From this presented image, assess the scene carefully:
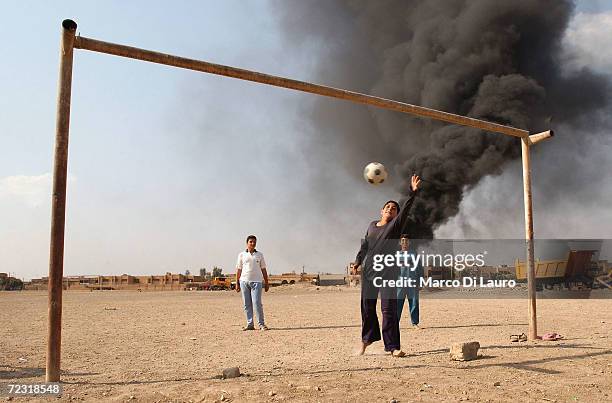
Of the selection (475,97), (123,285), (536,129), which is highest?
(475,97)

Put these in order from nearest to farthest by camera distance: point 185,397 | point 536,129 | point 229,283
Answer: point 185,397 → point 536,129 → point 229,283

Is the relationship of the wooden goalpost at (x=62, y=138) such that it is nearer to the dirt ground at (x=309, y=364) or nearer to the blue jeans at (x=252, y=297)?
the dirt ground at (x=309, y=364)

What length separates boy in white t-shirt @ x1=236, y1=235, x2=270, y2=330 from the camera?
32.7ft

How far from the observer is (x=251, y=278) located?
32.9ft

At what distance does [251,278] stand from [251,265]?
0.25m

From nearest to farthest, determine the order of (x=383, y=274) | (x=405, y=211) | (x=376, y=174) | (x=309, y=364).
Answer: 1. (x=309, y=364)
2. (x=405, y=211)
3. (x=383, y=274)
4. (x=376, y=174)

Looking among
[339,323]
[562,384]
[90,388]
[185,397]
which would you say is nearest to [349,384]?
[185,397]

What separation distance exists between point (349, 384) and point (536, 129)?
34.4 metres

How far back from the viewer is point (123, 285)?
41781mm

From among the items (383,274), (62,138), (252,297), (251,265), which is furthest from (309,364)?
(251,265)

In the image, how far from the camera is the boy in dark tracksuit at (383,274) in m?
6.50

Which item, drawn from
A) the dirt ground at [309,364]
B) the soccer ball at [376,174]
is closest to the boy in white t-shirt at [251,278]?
the dirt ground at [309,364]

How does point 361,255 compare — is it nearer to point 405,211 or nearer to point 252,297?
point 405,211

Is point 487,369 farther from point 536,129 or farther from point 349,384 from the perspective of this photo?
point 536,129
